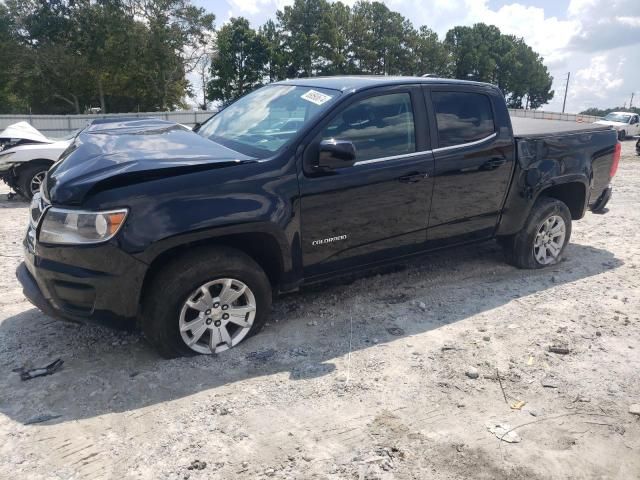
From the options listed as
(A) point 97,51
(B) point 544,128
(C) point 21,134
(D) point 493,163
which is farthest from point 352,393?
(A) point 97,51

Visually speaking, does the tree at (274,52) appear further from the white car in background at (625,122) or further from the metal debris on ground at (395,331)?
the metal debris on ground at (395,331)

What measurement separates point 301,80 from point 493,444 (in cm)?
320

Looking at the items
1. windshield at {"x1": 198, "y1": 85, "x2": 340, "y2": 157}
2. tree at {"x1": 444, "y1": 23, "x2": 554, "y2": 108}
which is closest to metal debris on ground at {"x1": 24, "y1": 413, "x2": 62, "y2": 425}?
windshield at {"x1": 198, "y1": 85, "x2": 340, "y2": 157}

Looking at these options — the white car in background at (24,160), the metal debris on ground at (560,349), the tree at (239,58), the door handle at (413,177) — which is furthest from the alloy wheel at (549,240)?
the tree at (239,58)

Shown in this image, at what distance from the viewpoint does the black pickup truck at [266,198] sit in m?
3.05

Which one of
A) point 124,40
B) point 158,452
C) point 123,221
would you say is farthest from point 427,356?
point 124,40

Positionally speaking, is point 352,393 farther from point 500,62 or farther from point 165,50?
point 500,62

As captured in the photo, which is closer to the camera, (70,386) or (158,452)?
(158,452)

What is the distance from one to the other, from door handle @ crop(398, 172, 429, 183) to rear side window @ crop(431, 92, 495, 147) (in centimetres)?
33

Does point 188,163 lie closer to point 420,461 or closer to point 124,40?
point 420,461

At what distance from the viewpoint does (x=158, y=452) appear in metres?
2.64

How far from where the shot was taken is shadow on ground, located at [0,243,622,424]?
10.1 ft

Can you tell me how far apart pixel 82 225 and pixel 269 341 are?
4.91 feet

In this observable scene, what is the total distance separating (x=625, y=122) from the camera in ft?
79.7
